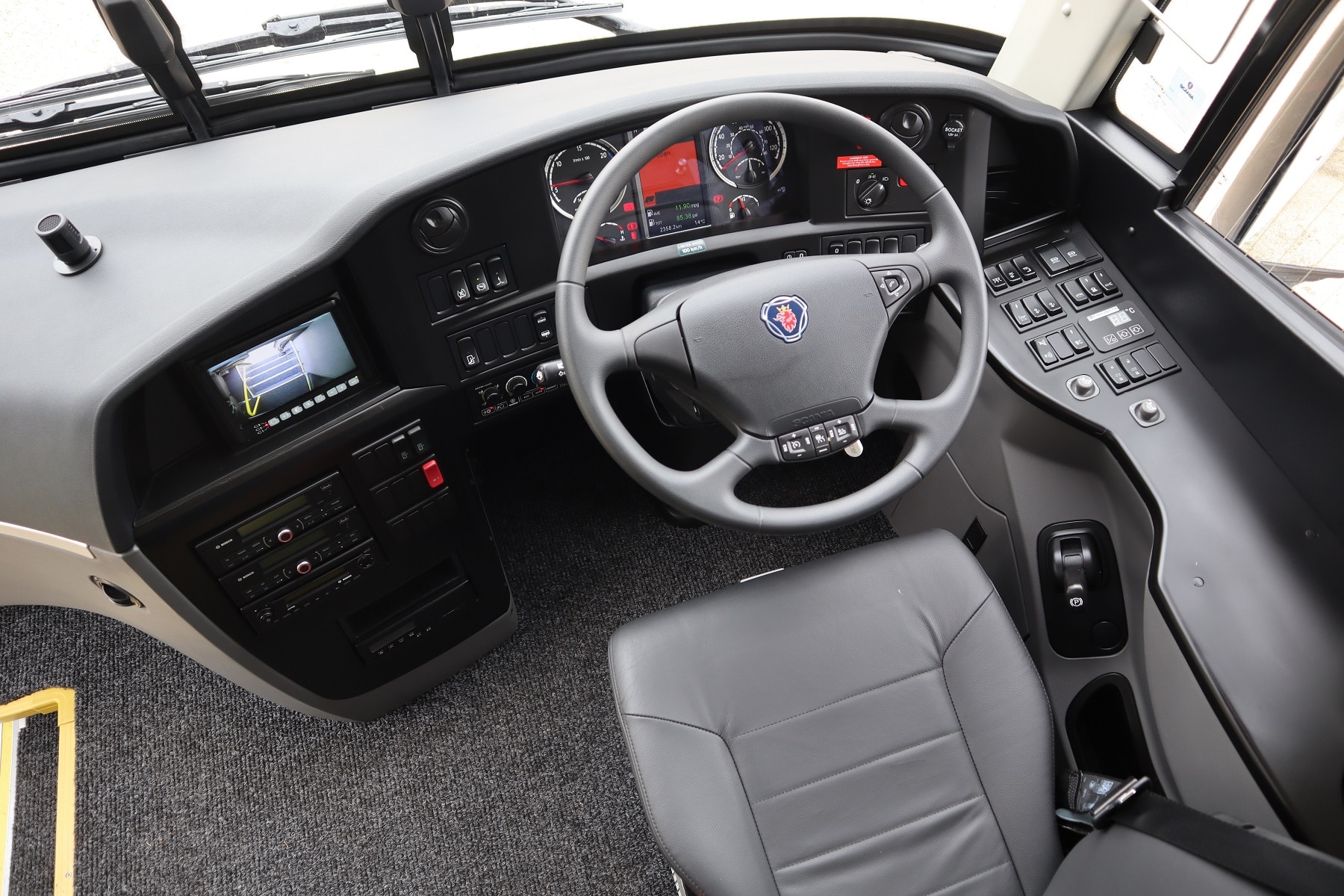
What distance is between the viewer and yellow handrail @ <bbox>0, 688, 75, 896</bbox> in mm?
1421

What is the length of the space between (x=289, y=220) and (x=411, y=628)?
75cm

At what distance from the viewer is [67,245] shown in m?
0.96

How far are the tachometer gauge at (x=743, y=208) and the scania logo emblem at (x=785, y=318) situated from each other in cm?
35

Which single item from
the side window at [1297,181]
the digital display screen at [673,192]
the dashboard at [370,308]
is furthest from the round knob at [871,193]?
the side window at [1297,181]

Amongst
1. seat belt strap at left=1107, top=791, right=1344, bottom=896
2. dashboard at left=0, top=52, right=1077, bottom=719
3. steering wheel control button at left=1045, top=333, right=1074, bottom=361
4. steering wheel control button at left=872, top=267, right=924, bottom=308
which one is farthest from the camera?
steering wheel control button at left=1045, top=333, right=1074, bottom=361

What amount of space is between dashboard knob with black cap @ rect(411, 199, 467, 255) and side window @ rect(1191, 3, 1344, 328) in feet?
3.70

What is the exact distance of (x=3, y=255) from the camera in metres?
1.02

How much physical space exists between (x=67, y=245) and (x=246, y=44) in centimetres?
47

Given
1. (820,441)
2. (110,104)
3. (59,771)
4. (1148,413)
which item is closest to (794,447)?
(820,441)

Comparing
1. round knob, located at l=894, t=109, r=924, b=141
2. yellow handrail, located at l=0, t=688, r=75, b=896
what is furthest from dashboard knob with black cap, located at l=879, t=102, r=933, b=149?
yellow handrail, located at l=0, t=688, r=75, b=896

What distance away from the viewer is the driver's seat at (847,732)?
0.92 metres

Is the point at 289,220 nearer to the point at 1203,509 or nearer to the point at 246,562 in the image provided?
the point at 246,562

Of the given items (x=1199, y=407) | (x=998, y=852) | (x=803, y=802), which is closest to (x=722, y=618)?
(x=803, y=802)

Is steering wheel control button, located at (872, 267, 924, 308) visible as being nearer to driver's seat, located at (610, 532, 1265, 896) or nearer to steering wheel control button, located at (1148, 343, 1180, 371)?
driver's seat, located at (610, 532, 1265, 896)
